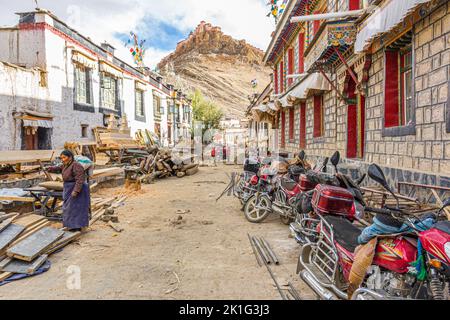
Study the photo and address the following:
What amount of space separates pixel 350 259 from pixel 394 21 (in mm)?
3752

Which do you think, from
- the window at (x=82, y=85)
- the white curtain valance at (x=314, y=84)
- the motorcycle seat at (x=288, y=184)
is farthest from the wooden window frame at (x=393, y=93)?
the window at (x=82, y=85)

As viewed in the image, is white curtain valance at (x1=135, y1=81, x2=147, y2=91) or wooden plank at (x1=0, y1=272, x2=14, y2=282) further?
white curtain valance at (x1=135, y1=81, x2=147, y2=91)

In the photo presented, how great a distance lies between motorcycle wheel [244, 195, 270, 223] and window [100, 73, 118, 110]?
16.0m

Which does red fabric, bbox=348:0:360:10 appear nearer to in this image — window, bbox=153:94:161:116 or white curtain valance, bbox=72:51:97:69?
white curtain valance, bbox=72:51:97:69

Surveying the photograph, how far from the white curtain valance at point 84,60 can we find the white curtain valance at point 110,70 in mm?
1135

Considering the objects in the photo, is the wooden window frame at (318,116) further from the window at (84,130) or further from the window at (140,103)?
the window at (140,103)

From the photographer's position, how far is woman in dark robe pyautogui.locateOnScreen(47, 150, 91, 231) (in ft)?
19.8

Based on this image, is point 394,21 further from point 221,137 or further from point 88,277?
point 221,137

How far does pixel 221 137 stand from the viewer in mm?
50312

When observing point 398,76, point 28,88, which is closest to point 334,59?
point 398,76

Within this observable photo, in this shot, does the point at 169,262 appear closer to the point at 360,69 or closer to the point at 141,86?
the point at 360,69

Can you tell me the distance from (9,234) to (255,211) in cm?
481

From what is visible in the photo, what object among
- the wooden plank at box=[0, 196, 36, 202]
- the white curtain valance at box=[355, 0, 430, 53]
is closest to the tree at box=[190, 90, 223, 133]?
the wooden plank at box=[0, 196, 36, 202]
